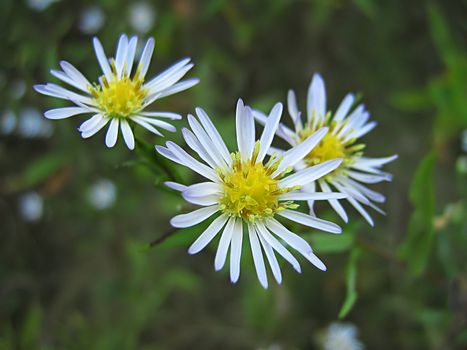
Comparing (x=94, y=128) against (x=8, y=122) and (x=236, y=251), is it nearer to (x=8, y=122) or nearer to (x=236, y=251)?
(x=236, y=251)

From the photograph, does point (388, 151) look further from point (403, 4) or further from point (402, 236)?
point (403, 4)

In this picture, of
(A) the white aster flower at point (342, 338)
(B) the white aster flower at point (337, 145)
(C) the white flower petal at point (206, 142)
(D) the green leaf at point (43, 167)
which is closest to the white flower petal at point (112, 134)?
(C) the white flower petal at point (206, 142)

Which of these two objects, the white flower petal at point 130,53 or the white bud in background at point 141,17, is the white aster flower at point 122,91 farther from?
the white bud in background at point 141,17

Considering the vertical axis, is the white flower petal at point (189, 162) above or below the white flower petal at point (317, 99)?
below

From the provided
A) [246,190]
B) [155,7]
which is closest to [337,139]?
[246,190]

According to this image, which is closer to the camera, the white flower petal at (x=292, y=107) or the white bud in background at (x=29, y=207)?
Answer: the white flower petal at (x=292, y=107)

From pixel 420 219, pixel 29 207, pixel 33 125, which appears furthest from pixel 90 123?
Result: pixel 29 207

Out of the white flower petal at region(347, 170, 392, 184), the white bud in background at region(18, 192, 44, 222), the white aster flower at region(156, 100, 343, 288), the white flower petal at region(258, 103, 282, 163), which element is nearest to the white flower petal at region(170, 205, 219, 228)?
the white aster flower at region(156, 100, 343, 288)

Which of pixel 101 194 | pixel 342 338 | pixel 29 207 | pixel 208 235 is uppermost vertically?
pixel 29 207
